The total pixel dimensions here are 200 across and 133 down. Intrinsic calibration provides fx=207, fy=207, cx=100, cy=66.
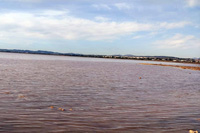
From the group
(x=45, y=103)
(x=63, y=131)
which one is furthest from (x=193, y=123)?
(x=45, y=103)

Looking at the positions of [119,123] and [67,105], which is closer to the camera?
[119,123]

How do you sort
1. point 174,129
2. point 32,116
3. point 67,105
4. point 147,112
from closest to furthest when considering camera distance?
point 174,129
point 32,116
point 147,112
point 67,105

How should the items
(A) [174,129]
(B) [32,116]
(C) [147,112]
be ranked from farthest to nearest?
(C) [147,112] → (B) [32,116] → (A) [174,129]

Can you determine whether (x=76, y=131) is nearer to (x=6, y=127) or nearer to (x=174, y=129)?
(x=6, y=127)

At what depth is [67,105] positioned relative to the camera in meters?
11.1

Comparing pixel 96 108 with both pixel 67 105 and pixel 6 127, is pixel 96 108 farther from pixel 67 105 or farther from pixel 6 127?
pixel 6 127

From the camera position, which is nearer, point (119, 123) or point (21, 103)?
point (119, 123)

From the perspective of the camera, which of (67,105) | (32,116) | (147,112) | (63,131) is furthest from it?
(67,105)

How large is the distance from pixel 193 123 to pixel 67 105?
616cm

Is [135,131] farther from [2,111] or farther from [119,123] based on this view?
[2,111]

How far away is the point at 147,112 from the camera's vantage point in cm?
1030

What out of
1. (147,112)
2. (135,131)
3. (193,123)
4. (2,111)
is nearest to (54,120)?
(2,111)

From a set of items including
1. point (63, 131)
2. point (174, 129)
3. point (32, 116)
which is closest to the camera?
point (63, 131)

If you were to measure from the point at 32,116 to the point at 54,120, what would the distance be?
104 centimetres
